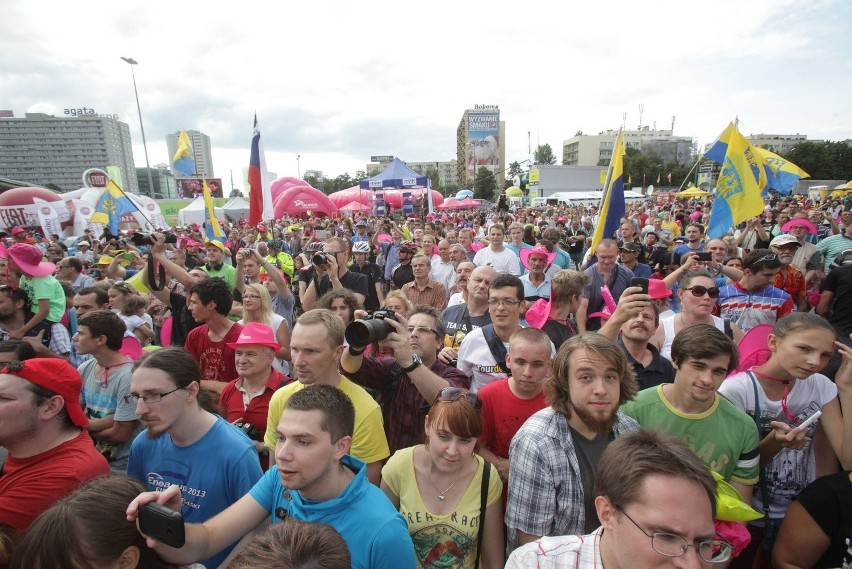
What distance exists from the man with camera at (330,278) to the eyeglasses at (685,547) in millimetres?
3710

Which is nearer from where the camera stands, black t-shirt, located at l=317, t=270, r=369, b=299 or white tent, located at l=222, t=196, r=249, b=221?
black t-shirt, located at l=317, t=270, r=369, b=299

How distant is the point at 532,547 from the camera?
4.59 feet

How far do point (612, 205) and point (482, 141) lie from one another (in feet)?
290

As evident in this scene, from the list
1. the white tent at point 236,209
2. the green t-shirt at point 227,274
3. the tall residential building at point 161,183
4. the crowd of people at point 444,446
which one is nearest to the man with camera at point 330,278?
the crowd of people at point 444,446

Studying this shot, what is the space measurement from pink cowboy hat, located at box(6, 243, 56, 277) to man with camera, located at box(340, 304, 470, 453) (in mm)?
4160

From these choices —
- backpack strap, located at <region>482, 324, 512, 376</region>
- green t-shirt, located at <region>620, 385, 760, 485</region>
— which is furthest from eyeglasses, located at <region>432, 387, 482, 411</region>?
backpack strap, located at <region>482, 324, 512, 376</region>

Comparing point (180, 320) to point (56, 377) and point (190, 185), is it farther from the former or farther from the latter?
point (190, 185)

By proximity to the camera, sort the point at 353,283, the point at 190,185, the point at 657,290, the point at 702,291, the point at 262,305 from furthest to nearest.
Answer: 1. the point at 190,185
2. the point at 353,283
3. the point at 262,305
4. the point at 657,290
5. the point at 702,291

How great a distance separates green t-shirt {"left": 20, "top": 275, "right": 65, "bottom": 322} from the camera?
4.48 metres

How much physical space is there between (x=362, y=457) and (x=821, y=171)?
7861 cm

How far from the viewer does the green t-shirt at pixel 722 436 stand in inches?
79.8

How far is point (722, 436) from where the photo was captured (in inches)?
79.9

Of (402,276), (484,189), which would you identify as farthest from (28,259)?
(484,189)

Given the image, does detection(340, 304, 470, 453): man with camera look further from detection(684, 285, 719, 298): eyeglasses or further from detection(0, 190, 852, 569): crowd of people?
detection(684, 285, 719, 298): eyeglasses
